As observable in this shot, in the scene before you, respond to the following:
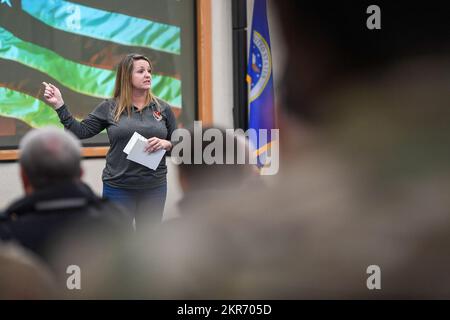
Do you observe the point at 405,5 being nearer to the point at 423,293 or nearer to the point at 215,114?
the point at 423,293

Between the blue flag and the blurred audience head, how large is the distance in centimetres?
333

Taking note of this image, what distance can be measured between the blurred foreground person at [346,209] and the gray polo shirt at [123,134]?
1455 millimetres

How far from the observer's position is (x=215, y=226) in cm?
158

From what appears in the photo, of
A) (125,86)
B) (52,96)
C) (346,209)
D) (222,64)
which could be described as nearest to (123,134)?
(125,86)

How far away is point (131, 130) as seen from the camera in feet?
11.7

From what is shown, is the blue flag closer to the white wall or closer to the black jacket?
the white wall

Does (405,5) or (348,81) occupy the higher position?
(405,5)

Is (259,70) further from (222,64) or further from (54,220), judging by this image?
(54,220)

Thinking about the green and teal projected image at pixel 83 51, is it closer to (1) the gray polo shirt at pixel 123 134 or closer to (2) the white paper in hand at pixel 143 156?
(1) the gray polo shirt at pixel 123 134

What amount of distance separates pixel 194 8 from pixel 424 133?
431cm

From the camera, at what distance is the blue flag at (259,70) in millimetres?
5000

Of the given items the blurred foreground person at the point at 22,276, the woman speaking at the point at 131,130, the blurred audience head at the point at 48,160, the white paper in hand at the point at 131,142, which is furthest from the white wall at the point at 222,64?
the blurred foreground person at the point at 22,276

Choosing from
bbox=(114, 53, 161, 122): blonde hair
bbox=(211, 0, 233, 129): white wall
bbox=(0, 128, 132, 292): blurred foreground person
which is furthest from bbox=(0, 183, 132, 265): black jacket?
bbox=(211, 0, 233, 129): white wall

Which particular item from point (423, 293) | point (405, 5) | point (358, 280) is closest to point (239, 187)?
point (358, 280)
